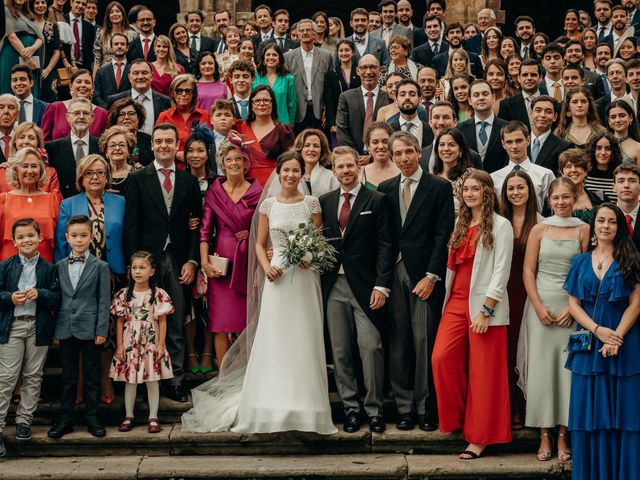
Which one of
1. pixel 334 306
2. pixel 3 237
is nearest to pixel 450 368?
pixel 334 306

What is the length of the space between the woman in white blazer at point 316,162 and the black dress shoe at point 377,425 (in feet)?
6.09

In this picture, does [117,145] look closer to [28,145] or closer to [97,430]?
[28,145]

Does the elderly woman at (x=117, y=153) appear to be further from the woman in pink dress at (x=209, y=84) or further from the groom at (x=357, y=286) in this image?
the woman in pink dress at (x=209, y=84)

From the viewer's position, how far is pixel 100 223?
25.7 ft

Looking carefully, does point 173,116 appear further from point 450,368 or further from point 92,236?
point 450,368

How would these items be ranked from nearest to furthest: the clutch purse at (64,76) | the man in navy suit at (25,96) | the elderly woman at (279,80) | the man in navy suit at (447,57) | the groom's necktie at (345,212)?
the groom's necktie at (345,212) → the man in navy suit at (25,96) → the elderly woman at (279,80) → the clutch purse at (64,76) → the man in navy suit at (447,57)

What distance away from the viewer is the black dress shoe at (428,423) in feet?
24.1

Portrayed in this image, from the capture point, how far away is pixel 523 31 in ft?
42.1

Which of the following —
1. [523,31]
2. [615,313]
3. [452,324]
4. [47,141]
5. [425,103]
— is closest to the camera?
[615,313]

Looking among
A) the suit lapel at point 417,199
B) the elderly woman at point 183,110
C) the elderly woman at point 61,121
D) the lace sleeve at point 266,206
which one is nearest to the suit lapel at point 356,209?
the suit lapel at point 417,199

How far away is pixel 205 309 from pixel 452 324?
214 cm

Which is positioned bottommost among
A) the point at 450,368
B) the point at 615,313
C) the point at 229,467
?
the point at 229,467

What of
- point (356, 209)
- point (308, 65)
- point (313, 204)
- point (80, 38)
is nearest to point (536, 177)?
point (356, 209)

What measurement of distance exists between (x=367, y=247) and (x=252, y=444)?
1.70 metres
